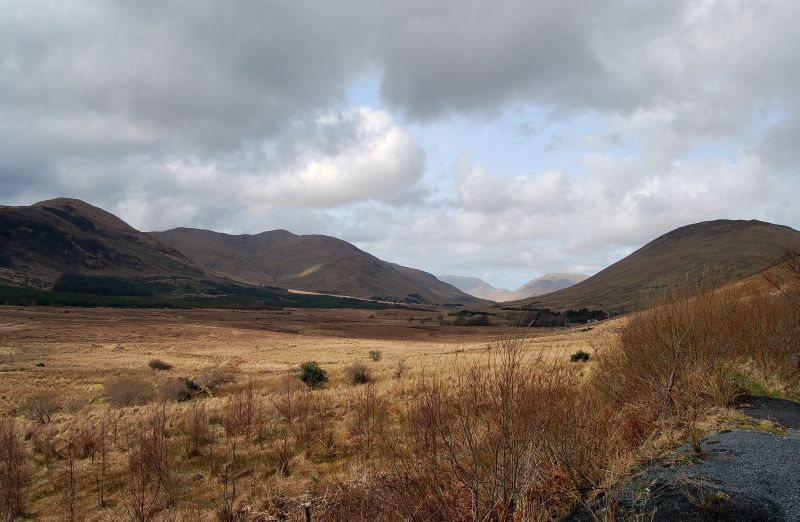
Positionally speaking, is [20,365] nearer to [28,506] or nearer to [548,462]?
[28,506]

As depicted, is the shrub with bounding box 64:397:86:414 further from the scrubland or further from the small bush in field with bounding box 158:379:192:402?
the small bush in field with bounding box 158:379:192:402

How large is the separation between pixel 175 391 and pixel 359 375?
38.5 feet

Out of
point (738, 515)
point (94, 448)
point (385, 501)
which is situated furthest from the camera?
point (94, 448)

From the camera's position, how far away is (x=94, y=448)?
14.1 m

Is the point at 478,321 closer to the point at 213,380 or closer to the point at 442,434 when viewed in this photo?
the point at 213,380

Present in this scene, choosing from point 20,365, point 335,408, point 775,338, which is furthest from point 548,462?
point 20,365

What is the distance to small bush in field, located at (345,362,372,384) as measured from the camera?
100ft

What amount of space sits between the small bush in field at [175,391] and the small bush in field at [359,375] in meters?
10.4

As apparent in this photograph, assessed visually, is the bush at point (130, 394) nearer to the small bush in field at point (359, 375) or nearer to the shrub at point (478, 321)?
the small bush in field at point (359, 375)

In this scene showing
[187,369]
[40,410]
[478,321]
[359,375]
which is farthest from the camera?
[478,321]

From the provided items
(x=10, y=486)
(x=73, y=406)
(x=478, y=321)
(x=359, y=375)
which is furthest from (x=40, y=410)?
(x=478, y=321)

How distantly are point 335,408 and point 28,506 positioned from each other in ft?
35.1

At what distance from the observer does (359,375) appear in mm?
31062

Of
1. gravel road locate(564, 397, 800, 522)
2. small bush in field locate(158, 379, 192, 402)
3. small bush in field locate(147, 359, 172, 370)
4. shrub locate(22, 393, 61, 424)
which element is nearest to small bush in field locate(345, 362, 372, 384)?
small bush in field locate(158, 379, 192, 402)
